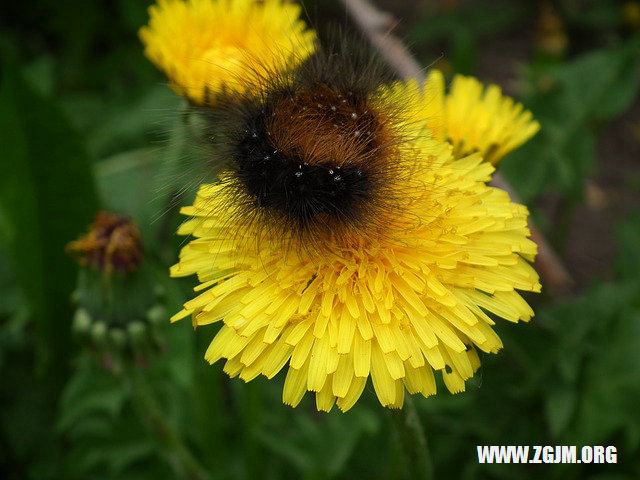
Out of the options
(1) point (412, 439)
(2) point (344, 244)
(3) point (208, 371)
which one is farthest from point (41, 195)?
(1) point (412, 439)

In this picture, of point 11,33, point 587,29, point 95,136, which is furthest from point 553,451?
point 11,33

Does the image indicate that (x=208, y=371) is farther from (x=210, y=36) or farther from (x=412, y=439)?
(x=210, y=36)

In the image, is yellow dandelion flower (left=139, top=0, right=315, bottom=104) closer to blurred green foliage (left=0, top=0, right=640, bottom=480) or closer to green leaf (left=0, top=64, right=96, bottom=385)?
blurred green foliage (left=0, top=0, right=640, bottom=480)

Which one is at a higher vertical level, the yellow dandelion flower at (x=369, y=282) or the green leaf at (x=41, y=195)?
the green leaf at (x=41, y=195)

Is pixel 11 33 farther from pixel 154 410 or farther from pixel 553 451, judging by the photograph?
pixel 553 451

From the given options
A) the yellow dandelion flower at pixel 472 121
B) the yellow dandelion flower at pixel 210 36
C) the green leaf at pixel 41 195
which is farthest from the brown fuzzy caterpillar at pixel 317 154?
the green leaf at pixel 41 195

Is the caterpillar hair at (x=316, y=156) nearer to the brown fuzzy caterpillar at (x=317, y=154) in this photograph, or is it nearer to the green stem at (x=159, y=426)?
the brown fuzzy caterpillar at (x=317, y=154)

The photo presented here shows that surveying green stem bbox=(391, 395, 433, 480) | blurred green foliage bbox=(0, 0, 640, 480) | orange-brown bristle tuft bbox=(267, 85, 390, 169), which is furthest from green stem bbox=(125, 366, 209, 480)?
Answer: orange-brown bristle tuft bbox=(267, 85, 390, 169)
